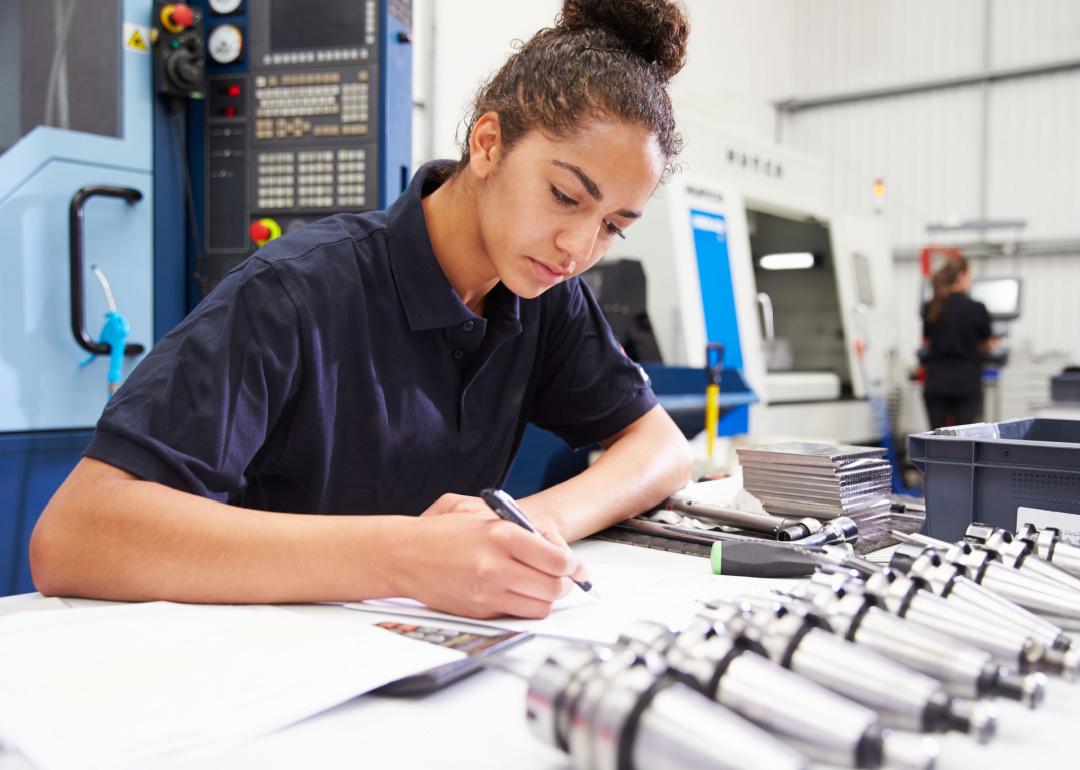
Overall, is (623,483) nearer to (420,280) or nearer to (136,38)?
(420,280)

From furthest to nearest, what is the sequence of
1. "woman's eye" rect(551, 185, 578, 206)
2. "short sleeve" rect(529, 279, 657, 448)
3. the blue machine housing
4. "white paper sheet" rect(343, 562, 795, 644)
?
1. the blue machine housing
2. "short sleeve" rect(529, 279, 657, 448)
3. "woman's eye" rect(551, 185, 578, 206)
4. "white paper sheet" rect(343, 562, 795, 644)

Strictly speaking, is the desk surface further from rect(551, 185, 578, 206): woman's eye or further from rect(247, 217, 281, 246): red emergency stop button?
rect(247, 217, 281, 246): red emergency stop button

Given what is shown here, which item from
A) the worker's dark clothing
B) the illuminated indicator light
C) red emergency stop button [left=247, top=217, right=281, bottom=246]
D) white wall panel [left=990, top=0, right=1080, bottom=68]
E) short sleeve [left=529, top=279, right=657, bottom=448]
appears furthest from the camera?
white wall panel [left=990, top=0, right=1080, bottom=68]

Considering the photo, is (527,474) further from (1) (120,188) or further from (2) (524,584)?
(2) (524,584)

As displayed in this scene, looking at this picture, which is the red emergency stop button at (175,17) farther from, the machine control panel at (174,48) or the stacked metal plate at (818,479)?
the stacked metal plate at (818,479)

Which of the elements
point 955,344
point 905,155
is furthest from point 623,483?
point 905,155

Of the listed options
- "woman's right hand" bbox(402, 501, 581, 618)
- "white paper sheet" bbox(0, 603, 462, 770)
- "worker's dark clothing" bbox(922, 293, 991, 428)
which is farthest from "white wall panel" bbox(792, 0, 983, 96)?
"white paper sheet" bbox(0, 603, 462, 770)

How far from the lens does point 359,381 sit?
1091 mm

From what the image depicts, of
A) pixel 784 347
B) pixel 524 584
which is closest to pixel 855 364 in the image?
pixel 784 347

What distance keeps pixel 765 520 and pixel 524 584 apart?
449 mm

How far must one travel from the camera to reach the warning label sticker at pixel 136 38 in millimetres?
1911

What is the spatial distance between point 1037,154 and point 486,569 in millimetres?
6867

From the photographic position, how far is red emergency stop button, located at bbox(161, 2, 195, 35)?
6.37 feet

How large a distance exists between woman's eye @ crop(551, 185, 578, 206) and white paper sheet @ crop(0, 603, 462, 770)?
0.51m
